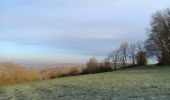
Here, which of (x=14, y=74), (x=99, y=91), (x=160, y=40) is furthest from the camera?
(x=160, y=40)

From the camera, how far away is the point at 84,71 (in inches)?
3465

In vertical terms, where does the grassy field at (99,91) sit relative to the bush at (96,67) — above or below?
below

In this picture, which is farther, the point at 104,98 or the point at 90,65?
the point at 90,65

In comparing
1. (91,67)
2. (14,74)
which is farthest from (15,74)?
(91,67)

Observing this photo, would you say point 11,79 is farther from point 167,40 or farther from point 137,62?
point 137,62

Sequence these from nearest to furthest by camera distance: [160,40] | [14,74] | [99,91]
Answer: [99,91]
[14,74]
[160,40]

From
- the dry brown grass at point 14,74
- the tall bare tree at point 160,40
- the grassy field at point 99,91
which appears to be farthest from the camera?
the tall bare tree at point 160,40

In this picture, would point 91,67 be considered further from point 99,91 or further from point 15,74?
point 99,91

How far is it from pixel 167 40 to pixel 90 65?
2121 centimetres

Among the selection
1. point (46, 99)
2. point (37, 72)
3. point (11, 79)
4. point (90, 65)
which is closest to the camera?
point (46, 99)

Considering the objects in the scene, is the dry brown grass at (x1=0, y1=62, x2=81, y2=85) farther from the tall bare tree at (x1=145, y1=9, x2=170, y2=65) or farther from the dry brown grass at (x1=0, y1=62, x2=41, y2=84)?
the tall bare tree at (x1=145, y1=9, x2=170, y2=65)

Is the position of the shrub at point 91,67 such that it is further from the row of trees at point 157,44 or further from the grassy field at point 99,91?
the grassy field at point 99,91

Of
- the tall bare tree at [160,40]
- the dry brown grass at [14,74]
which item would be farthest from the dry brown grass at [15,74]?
the tall bare tree at [160,40]

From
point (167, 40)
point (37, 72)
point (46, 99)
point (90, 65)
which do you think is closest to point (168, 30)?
point (167, 40)
